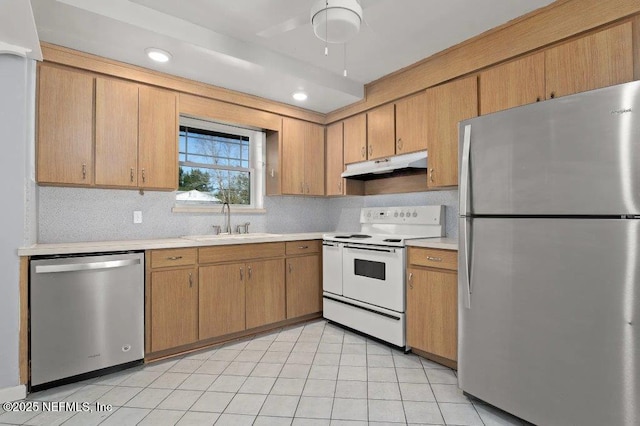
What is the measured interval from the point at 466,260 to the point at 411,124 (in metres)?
1.59

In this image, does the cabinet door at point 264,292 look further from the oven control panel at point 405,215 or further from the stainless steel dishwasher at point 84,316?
the oven control panel at point 405,215

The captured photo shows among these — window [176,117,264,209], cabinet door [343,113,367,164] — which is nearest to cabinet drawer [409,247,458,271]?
cabinet door [343,113,367,164]

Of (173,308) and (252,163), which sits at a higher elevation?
(252,163)

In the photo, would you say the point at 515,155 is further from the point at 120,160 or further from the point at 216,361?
the point at 120,160

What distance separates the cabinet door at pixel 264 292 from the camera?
3096mm

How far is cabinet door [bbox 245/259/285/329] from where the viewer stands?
3096mm

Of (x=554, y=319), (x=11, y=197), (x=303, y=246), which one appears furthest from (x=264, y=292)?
(x=554, y=319)

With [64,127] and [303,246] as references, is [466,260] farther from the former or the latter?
[64,127]

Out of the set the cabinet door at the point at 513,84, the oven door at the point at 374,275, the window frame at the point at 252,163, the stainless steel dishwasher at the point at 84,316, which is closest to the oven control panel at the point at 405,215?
the oven door at the point at 374,275

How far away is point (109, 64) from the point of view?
102 inches

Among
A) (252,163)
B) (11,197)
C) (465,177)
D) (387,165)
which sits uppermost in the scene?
(252,163)

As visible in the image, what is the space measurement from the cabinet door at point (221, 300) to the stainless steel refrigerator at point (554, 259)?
1.86 metres

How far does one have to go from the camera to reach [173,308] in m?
2.65

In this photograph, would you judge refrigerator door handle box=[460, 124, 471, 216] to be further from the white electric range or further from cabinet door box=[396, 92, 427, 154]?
cabinet door box=[396, 92, 427, 154]
